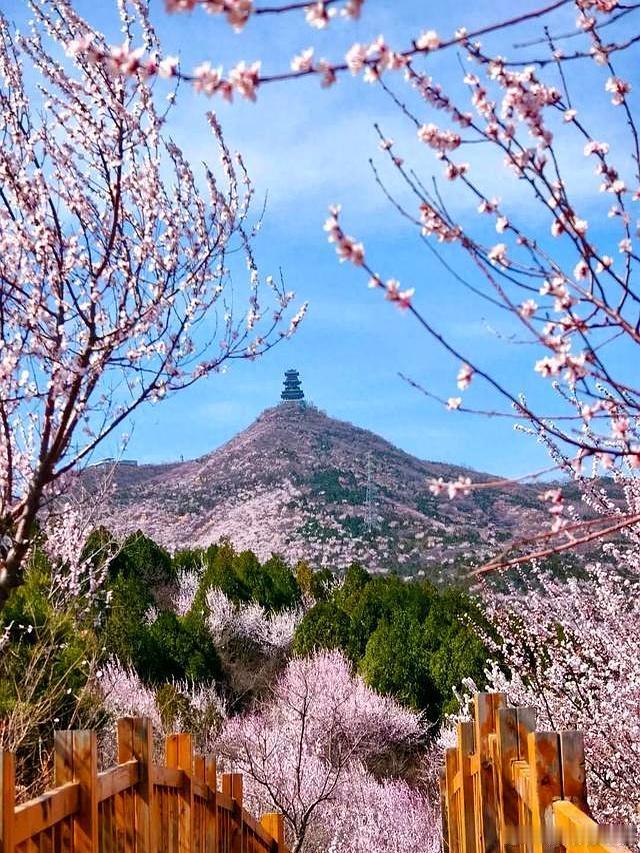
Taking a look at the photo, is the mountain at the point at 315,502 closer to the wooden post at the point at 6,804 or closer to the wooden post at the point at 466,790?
the wooden post at the point at 466,790

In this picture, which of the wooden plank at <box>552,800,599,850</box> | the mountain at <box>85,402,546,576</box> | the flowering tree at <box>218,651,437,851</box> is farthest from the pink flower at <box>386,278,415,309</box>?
the mountain at <box>85,402,546,576</box>

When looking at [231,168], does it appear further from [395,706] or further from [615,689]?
[395,706]

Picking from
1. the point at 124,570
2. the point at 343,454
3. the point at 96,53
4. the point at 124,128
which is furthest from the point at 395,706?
the point at 343,454

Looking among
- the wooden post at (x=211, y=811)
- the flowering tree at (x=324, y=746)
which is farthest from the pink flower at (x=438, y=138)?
the flowering tree at (x=324, y=746)

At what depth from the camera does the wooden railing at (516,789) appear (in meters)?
3.29

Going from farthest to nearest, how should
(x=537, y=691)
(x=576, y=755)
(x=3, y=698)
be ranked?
(x=3, y=698) < (x=537, y=691) < (x=576, y=755)

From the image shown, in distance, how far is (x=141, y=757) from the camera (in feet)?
13.9

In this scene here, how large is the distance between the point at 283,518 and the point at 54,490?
137 feet

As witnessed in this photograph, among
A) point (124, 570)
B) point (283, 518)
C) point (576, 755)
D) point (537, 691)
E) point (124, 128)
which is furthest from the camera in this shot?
point (283, 518)

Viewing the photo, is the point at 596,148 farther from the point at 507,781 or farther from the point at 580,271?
the point at 507,781

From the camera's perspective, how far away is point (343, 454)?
6025 cm

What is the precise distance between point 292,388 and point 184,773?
229ft

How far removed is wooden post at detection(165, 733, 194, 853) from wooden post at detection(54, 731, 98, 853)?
139cm

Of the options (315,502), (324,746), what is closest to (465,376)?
(324,746)
